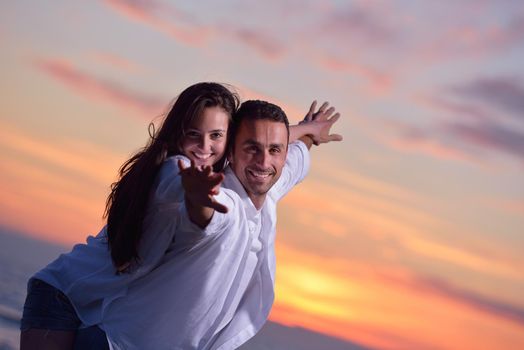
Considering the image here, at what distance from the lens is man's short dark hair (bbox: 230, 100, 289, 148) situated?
3.54 meters

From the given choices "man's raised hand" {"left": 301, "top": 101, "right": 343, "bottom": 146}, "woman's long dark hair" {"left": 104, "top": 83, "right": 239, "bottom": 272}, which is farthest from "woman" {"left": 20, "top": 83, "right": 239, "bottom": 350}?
"man's raised hand" {"left": 301, "top": 101, "right": 343, "bottom": 146}

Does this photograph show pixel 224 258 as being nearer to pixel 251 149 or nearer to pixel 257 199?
pixel 257 199

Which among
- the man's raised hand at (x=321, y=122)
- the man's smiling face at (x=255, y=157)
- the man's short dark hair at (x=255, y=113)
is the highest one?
the man's raised hand at (x=321, y=122)

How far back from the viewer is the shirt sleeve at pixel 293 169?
4.21 metres

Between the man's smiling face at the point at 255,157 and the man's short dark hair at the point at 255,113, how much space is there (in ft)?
0.05

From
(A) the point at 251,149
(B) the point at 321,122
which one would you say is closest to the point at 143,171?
(A) the point at 251,149

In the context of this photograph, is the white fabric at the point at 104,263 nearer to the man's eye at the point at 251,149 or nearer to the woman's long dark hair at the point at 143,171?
the woman's long dark hair at the point at 143,171

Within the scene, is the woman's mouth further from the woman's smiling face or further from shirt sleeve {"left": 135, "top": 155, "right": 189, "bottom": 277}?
shirt sleeve {"left": 135, "top": 155, "right": 189, "bottom": 277}

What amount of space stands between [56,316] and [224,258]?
0.78m

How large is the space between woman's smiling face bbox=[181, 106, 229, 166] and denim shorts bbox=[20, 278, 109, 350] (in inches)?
31.1

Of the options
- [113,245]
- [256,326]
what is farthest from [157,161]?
[256,326]

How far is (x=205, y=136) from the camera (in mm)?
3303

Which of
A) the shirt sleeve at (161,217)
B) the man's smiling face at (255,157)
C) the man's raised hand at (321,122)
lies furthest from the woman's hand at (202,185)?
the man's raised hand at (321,122)

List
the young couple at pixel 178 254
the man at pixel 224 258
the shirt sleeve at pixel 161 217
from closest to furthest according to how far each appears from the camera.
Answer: the man at pixel 224 258, the shirt sleeve at pixel 161 217, the young couple at pixel 178 254
